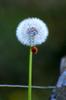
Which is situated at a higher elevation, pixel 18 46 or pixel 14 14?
pixel 14 14

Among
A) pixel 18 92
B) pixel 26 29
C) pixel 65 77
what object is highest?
pixel 26 29

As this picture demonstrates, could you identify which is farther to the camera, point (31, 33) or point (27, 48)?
point (27, 48)

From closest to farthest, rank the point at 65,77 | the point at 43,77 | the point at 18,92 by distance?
the point at 65,77 < the point at 18,92 < the point at 43,77

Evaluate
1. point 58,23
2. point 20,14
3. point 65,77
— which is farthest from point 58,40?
point 65,77

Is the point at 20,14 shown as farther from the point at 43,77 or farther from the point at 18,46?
the point at 43,77

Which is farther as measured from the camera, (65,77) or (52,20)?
(52,20)

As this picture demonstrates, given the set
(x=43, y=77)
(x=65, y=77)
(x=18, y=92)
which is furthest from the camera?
(x=43, y=77)

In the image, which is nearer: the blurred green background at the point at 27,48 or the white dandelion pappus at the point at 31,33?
the white dandelion pappus at the point at 31,33

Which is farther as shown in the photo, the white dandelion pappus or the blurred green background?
the blurred green background
